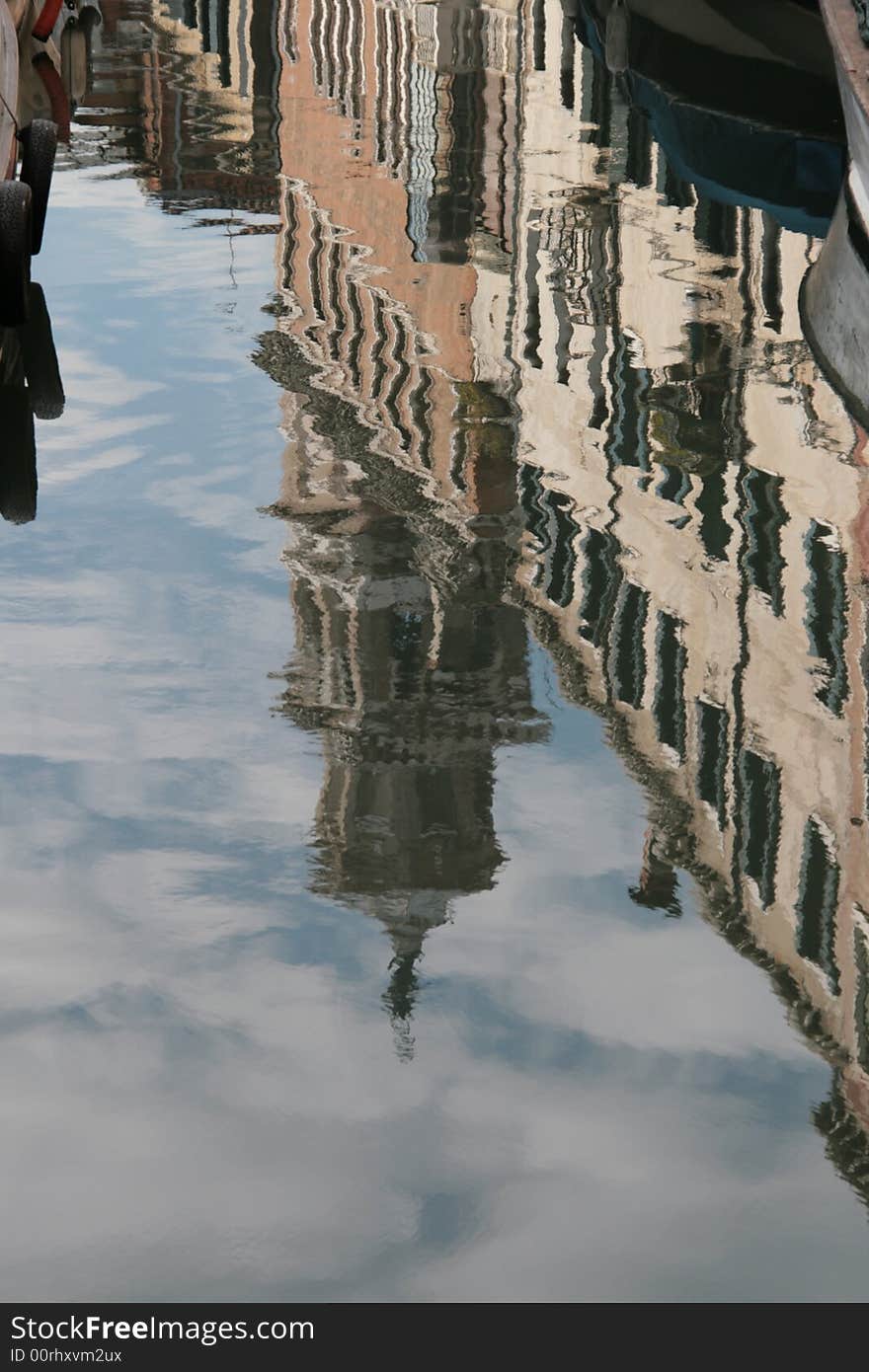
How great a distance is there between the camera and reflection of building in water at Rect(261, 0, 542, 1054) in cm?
741

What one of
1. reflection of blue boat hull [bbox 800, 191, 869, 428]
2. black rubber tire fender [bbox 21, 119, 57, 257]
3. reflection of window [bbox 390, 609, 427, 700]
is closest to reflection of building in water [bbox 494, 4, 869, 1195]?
reflection of blue boat hull [bbox 800, 191, 869, 428]

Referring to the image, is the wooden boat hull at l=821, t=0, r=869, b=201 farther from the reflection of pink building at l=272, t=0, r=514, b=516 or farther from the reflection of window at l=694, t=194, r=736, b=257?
the reflection of pink building at l=272, t=0, r=514, b=516

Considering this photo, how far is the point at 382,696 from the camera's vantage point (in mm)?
8617

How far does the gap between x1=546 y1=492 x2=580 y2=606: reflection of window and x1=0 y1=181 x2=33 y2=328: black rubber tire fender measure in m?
3.73

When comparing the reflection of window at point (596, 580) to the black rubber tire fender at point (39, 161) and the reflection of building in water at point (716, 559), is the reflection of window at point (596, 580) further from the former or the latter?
the black rubber tire fender at point (39, 161)

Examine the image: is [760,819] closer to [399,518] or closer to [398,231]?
[399,518]

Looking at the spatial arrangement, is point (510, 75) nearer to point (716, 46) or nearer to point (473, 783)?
point (716, 46)

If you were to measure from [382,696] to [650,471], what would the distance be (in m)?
3.02

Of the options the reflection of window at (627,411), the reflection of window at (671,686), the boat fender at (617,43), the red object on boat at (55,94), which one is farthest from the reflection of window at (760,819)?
the boat fender at (617,43)

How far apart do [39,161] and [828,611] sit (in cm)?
776

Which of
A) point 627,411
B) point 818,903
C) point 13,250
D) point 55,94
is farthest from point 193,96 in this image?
point 818,903

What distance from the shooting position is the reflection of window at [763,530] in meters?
9.59
